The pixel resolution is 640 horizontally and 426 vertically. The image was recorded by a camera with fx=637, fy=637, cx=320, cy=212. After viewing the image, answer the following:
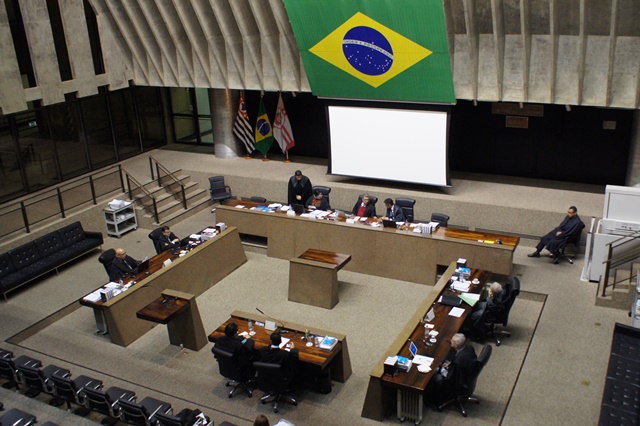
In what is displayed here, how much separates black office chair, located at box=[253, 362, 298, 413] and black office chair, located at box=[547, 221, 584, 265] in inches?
257

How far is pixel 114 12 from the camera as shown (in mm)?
15375

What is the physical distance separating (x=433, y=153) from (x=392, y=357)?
7.23 meters

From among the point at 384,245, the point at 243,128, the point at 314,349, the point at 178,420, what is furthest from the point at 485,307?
the point at 243,128

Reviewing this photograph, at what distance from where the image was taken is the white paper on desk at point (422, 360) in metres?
8.41

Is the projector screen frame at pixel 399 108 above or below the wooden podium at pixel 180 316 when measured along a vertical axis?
above

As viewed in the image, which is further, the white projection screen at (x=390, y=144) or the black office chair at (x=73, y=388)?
the white projection screen at (x=390, y=144)

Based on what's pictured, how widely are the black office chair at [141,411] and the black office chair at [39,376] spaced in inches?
50.9

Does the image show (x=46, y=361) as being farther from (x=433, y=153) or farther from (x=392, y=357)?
(x=433, y=153)

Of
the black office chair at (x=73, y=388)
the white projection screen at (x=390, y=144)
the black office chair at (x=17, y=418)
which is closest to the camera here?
the black office chair at (x=17, y=418)

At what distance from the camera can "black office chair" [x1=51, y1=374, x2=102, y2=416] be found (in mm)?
8383

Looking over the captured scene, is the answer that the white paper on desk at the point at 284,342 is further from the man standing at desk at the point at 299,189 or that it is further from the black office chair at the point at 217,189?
the black office chair at the point at 217,189

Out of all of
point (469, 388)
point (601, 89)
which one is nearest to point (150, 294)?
point (469, 388)

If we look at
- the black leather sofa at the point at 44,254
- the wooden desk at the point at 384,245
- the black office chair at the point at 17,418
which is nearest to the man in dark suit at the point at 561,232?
the wooden desk at the point at 384,245

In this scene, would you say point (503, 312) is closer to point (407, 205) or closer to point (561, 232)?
point (561, 232)
